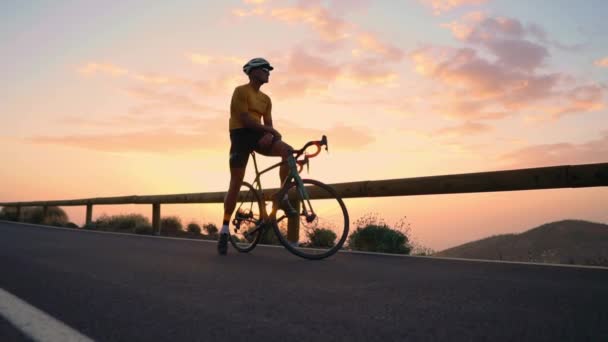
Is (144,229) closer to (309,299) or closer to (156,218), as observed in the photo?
(156,218)

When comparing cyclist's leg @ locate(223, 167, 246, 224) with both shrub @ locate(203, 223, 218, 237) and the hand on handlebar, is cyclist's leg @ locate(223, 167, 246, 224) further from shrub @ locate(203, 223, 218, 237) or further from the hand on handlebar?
shrub @ locate(203, 223, 218, 237)

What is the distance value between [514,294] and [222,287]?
77.4 inches

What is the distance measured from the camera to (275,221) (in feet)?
20.9

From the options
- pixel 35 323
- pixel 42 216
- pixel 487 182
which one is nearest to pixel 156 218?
pixel 487 182

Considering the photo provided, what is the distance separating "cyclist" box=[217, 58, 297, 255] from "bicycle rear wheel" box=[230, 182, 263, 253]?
0.32m

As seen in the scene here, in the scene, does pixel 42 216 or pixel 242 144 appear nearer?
pixel 242 144

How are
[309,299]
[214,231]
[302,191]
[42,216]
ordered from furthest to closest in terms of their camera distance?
[42,216] → [214,231] → [302,191] → [309,299]

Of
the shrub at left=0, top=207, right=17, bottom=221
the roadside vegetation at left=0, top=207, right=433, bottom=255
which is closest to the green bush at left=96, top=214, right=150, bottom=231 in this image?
the roadside vegetation at left=0, top=207, right=433, bottom=255

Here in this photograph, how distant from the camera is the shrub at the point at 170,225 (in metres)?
13.6

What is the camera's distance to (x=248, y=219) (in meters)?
6.92

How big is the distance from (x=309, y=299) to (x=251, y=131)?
3460 millimetres

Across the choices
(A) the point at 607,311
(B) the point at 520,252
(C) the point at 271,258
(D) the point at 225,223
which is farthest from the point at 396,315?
(B) the point at 520,252

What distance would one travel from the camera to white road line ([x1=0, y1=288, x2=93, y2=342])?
239cm

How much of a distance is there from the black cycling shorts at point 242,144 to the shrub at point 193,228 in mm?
Result: 7004
